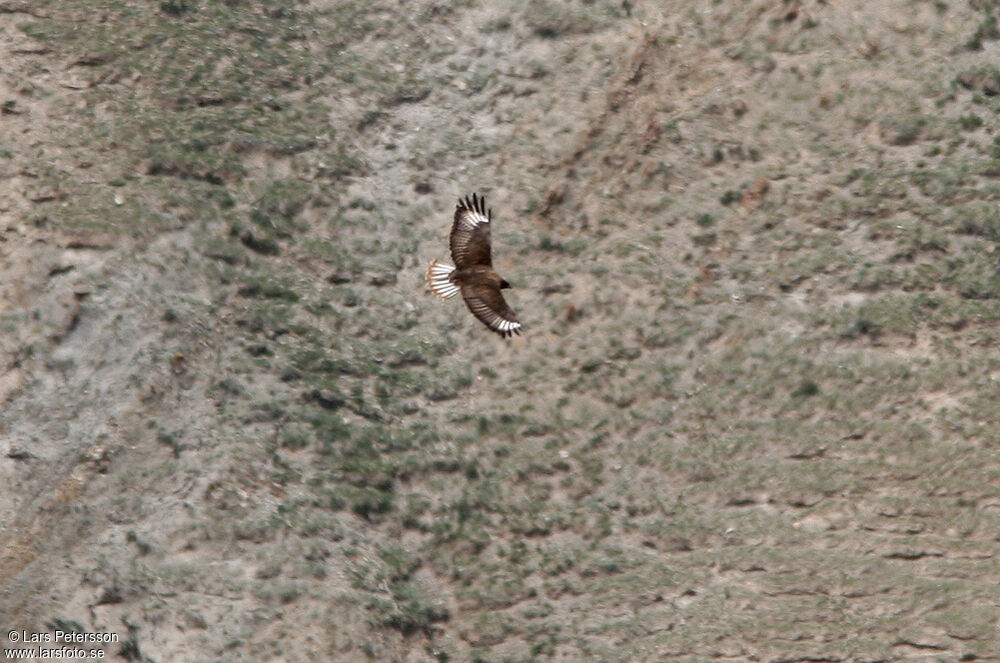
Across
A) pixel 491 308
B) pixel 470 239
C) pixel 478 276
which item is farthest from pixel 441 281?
pixel 491 308

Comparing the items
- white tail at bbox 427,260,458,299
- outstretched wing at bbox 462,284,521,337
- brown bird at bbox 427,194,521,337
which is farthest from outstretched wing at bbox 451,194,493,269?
white tail at bbox 427,260,458,299

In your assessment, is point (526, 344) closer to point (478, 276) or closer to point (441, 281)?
point (441, 281)

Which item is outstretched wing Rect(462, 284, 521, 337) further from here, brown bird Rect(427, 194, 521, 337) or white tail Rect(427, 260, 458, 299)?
white tail Rect(427, 260, 458, 299)

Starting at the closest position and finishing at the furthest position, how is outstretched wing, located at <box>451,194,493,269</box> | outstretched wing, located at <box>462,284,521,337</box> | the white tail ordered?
outstretched wing, located at <box>462,284,521,337</box> → outstretched wing, located at <box>451,194,493,269</box> → the white tail

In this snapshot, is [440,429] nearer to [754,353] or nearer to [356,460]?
[356,460]

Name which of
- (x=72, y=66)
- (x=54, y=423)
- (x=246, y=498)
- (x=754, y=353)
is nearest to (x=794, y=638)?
(x=754, y=353)

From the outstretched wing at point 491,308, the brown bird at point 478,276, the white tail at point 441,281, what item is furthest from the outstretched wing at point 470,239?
the white tail at point 441,281

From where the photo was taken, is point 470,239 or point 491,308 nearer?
point 491,308
